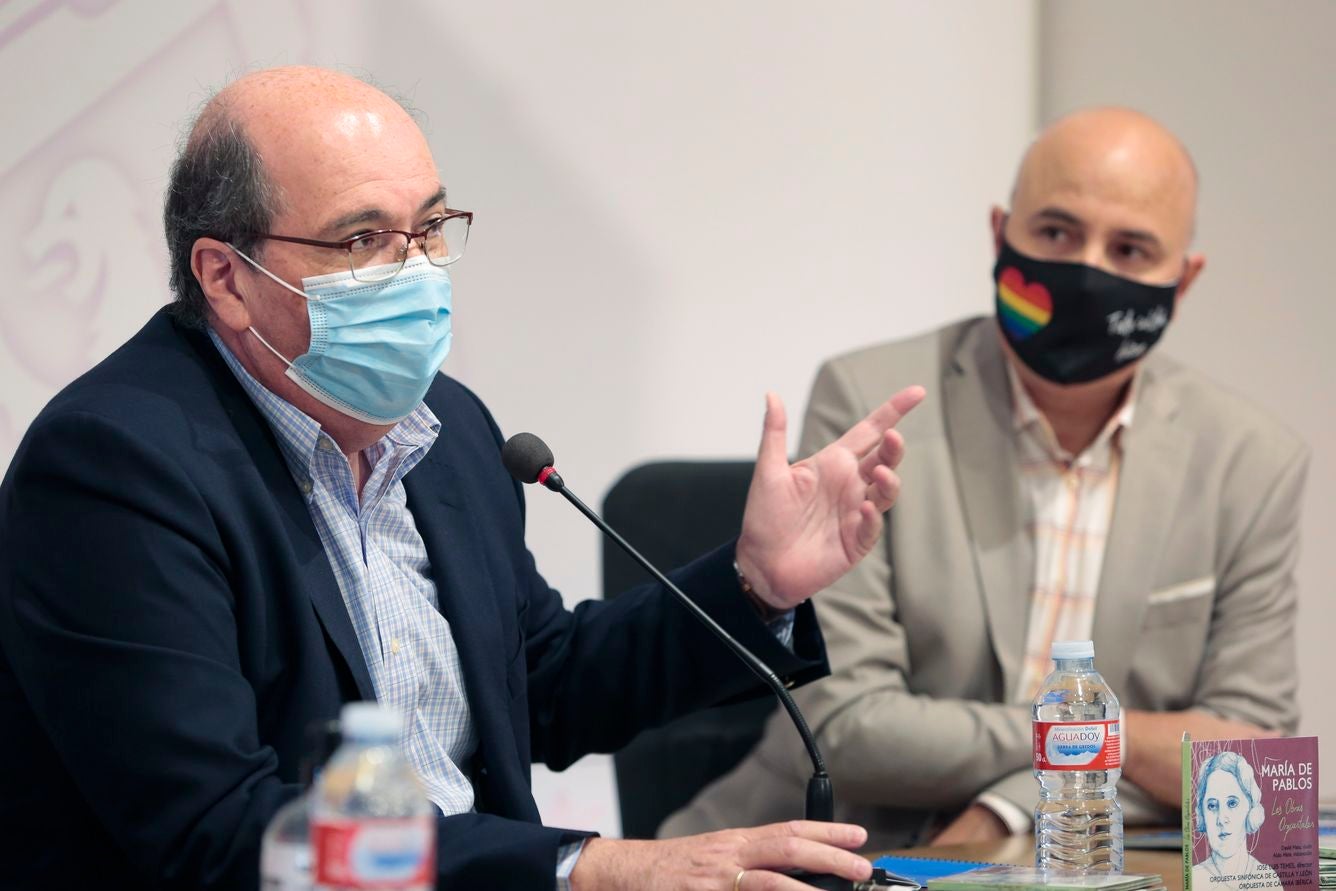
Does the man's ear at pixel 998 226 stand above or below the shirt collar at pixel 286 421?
above

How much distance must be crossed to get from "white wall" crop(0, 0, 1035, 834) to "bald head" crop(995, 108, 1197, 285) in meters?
0.94

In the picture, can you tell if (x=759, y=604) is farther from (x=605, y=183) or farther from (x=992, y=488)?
(x=605, y=183)

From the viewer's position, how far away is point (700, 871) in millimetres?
1240

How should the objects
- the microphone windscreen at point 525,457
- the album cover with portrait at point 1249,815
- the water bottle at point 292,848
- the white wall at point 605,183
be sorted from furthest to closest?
the white wall at point 605,183, the microphone windscreen at point 525,457, the album cover with portrait at point 1249,815, the water bottle at point 292,848

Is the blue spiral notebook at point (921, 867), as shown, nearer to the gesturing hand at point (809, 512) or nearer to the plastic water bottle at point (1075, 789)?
the plastic water bottle at point (1075, 789)

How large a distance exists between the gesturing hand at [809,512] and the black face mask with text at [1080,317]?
779 millimetres

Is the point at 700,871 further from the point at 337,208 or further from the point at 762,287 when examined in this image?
the point at 762,287


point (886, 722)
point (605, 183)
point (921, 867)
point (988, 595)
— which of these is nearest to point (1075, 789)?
point (921, 867)

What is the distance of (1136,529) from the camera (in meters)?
2.43

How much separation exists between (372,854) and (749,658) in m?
0.75

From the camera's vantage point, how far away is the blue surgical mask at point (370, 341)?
1539 millimetres

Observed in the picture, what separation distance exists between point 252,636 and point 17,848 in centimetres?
29

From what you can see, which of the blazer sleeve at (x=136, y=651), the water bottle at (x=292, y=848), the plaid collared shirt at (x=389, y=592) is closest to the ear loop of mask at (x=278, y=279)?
the plaid collared shirt at (x=389, y=592)

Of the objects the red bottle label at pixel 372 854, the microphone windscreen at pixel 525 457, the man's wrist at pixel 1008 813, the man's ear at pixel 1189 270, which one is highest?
the man's ear at pixel 1189 270
